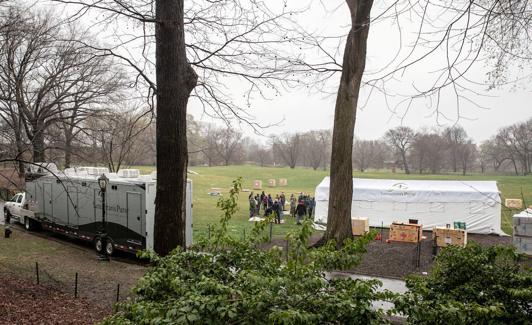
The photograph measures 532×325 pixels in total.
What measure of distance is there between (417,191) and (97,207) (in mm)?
17514

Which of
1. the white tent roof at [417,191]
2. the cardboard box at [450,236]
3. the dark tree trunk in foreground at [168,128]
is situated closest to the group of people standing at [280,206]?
the white tent roof at [417,191]

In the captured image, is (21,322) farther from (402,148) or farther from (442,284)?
(402,148)

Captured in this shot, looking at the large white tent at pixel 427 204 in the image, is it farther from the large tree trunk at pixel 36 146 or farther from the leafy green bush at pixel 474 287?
the leafy green bush at pixel 474 287

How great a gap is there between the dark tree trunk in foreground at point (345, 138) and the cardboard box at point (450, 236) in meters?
8.72

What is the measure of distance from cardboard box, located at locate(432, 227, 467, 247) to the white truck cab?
21.0 metres

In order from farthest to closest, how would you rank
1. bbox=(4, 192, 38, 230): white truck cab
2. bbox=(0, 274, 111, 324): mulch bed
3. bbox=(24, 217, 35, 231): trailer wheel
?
bbox=(24, 217, 35, 231): trailer wheel < bbox=(4, 192, 38, 230): white truck cab < bbox=(0, 274, 111, 324): mulch bed

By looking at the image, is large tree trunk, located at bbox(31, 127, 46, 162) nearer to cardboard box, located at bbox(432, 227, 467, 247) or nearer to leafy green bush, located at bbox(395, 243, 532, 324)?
leafy green bush, located at bbox(395, 243, 532, 324)

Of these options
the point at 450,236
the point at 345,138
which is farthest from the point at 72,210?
the point at 450,236

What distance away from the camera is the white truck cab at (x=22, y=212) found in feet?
77.4

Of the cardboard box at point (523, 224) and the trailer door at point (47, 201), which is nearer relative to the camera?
the cardboard box at point (523, 224)

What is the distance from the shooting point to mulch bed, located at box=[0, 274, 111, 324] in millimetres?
9156

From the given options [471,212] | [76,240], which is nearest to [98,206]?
[76,240]

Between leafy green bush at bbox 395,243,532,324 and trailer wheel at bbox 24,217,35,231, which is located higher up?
leafy green bush at bbox 395,243,532,324

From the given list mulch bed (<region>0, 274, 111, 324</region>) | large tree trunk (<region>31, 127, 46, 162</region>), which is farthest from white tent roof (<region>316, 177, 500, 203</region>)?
mulch bed (<region>0, 274, 111, 324</region>)
